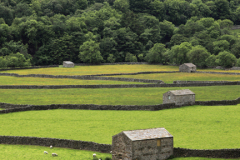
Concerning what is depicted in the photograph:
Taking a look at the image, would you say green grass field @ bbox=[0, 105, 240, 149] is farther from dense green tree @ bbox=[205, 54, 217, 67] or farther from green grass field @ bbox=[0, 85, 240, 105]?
dense green tree @ bbox=[205, 54, 217, 67]

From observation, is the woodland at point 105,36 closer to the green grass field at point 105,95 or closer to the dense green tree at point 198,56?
the dense green tree at point 198,56

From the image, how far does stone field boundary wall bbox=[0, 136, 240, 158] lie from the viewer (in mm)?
29016

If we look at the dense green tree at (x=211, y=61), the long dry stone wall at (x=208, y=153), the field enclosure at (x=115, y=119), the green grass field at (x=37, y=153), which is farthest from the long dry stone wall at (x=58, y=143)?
the dense green tree at (x=211, y=61)

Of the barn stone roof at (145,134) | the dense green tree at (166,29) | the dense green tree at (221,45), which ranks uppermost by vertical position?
the dense green tree at (166,29)

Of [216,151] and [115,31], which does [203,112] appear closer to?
[216,151]

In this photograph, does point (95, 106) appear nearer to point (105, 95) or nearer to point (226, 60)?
point (105, 95)

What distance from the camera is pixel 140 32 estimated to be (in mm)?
158875

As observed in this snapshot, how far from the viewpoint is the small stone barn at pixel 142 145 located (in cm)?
2791

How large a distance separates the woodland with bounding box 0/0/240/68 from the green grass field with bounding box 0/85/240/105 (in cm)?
4279

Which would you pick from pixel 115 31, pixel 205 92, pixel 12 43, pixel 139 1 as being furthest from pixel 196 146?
pixel 139 1

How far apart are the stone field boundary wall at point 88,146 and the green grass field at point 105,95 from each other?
2277 centimetres

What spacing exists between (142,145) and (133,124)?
14.1 metres

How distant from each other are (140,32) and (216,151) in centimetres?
13246

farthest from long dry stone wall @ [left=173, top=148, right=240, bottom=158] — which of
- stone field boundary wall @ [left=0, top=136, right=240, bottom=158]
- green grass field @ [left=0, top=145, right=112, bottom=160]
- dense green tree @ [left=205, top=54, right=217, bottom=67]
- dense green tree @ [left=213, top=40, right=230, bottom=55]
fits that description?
dense green tree @ [left=213, top=40, right=230, bottom=55]
